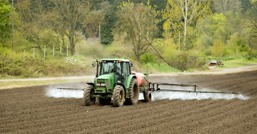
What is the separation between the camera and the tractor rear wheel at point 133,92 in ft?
48.0


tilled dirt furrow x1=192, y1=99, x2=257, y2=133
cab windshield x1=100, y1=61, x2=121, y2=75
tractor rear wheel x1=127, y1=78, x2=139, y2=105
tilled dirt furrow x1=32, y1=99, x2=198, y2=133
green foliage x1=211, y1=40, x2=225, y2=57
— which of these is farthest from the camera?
green foliage x1=211, y1=40, x2=225, y2=57

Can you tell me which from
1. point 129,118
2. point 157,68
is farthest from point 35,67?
point 129,118

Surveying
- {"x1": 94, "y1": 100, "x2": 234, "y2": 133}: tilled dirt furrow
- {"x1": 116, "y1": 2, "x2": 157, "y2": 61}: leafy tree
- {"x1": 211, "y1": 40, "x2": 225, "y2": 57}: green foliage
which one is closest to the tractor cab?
{"x1": 94, "y1": 100, "x2": 234, "y2": 133}: tilled dirt furrow

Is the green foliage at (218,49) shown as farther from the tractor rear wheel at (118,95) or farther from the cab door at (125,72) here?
the tractor rear wheel at (118,95)

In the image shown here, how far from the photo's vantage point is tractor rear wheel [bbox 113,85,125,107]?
45.1 feet

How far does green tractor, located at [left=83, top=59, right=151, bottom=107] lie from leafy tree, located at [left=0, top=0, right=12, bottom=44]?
29057 mm

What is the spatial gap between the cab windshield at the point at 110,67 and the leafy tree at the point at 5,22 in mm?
28872

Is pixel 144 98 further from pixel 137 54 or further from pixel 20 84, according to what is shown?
pixel 137 54

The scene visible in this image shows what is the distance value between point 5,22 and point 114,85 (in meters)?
30.9

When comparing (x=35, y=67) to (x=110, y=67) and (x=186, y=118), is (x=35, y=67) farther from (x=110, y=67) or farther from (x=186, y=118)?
(x=186, y=118)

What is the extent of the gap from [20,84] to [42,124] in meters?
15.6

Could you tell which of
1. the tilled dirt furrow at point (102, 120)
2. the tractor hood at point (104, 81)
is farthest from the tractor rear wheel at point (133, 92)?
the tilled dirt furrow at point (102, 120)

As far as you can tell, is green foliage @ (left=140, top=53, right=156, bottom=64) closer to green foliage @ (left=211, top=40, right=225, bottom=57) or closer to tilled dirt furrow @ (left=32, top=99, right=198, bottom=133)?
tilled dirt furrow @ (left=32, top=99, right=198, bottom=133)

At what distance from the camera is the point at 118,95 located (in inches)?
543
